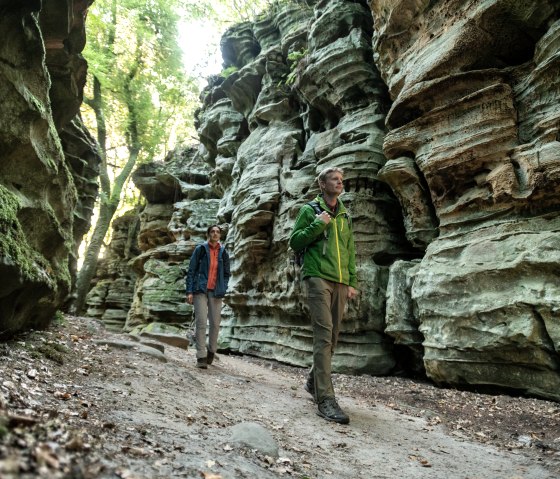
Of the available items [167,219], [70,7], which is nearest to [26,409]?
[70,7]

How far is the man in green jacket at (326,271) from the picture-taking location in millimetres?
4812

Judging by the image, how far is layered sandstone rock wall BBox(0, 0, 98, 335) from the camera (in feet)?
14.7

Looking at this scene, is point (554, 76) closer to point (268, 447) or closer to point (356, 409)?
point (356, 409)

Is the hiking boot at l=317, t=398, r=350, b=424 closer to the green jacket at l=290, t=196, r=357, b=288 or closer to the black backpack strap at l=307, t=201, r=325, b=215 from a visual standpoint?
the green jacket at l=290, t=196, r=357, b=288

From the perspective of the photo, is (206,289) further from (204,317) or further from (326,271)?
(326,271)

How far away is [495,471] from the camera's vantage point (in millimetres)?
3447

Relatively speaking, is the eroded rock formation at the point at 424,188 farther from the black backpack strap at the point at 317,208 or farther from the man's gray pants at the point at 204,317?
the black backpack strap at the point at 317,208

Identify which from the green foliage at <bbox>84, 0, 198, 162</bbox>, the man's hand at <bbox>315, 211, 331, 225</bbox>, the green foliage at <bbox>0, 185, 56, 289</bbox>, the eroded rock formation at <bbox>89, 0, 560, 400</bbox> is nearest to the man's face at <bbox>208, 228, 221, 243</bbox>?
the green foliage at <bbox>0, 185, 56, 289</bbox>

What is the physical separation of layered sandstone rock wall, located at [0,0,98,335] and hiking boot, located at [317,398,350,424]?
12.4 feet

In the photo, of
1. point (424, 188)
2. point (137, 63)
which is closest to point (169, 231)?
point (137, 63)

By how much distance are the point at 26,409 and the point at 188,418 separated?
1542 mm

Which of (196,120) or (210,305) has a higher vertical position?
(196,120)

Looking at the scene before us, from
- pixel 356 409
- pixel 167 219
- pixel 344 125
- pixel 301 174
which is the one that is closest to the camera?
pixel 356 409

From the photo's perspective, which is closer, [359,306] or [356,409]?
[356,409]
